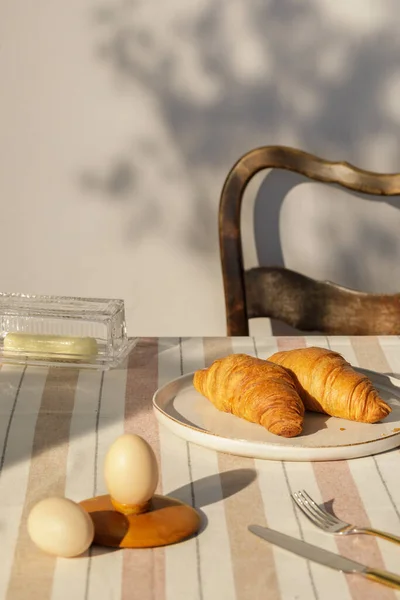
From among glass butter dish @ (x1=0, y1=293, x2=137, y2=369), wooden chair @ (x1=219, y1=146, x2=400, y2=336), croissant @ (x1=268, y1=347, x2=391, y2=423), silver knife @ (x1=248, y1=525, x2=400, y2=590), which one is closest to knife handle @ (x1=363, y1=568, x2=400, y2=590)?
silver knife @ (x1=248, y1=525, x2=400, y2=590)

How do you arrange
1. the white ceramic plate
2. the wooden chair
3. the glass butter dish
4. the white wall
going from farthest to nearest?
the white wall < the wooden chair < the glass butter dish < the white ceramic plate

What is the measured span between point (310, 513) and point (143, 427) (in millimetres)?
289

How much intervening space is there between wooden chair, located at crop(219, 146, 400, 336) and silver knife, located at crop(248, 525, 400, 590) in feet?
3.40

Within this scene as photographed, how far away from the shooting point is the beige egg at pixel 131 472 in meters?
0.85

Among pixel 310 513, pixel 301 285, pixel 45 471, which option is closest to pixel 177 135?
pixel 301 285

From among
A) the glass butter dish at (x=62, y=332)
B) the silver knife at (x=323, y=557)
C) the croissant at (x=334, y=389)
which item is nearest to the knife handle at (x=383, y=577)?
the silver knife at (x=323, y=557)

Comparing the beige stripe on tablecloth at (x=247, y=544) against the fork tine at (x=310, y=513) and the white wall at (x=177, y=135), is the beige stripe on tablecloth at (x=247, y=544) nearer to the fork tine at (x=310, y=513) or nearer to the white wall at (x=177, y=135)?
the fork tine at (x=310, y=513)

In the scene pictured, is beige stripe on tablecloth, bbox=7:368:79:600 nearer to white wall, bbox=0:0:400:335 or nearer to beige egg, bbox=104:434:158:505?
beige egg, bbox=104:434:158:505

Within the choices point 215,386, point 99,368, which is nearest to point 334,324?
point 99,368

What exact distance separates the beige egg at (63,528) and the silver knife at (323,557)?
0.15 meters

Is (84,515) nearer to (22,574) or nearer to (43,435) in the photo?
(22,574)

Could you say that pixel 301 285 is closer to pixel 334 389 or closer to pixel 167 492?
pixel 334 389

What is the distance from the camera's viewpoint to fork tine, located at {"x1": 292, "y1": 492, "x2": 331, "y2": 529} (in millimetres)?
875

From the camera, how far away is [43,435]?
3.61 feet
